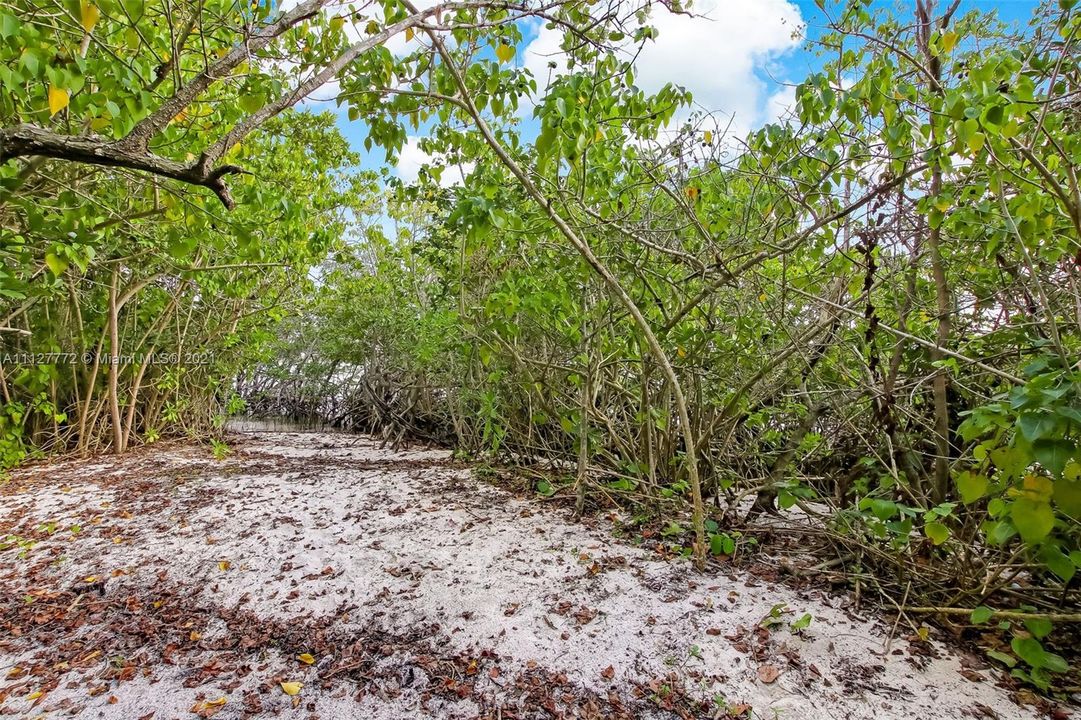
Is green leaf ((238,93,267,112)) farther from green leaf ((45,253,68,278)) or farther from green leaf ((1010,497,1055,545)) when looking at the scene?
green leaf ((1010,497,1055,545))

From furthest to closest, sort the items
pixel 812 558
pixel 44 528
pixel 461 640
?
1. pixel 44 528
2. pixel 812 558
3. pixel 461 640

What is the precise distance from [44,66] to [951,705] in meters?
3.55

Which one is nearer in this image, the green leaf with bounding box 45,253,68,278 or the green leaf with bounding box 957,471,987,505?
the green leaf with bounding box 957,471,987,505

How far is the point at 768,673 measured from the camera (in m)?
1.86

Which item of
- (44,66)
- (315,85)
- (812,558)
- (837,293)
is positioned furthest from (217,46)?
(812,558)

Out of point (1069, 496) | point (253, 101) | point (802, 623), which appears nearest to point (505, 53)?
point (253, 101)

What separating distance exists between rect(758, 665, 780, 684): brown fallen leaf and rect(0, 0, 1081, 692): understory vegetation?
0.66m

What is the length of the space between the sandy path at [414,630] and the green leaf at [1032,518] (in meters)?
0.83

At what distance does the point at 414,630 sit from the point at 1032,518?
215 centimetres

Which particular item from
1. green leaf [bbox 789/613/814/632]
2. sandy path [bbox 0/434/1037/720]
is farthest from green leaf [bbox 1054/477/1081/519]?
green leaf [bbox 789/613/814/632]

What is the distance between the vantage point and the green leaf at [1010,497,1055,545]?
1222 mm

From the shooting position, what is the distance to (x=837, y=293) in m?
2.85

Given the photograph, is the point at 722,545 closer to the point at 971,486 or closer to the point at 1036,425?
the point at 971,486

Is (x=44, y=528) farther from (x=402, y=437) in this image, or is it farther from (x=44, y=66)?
(x=402, y=437)
